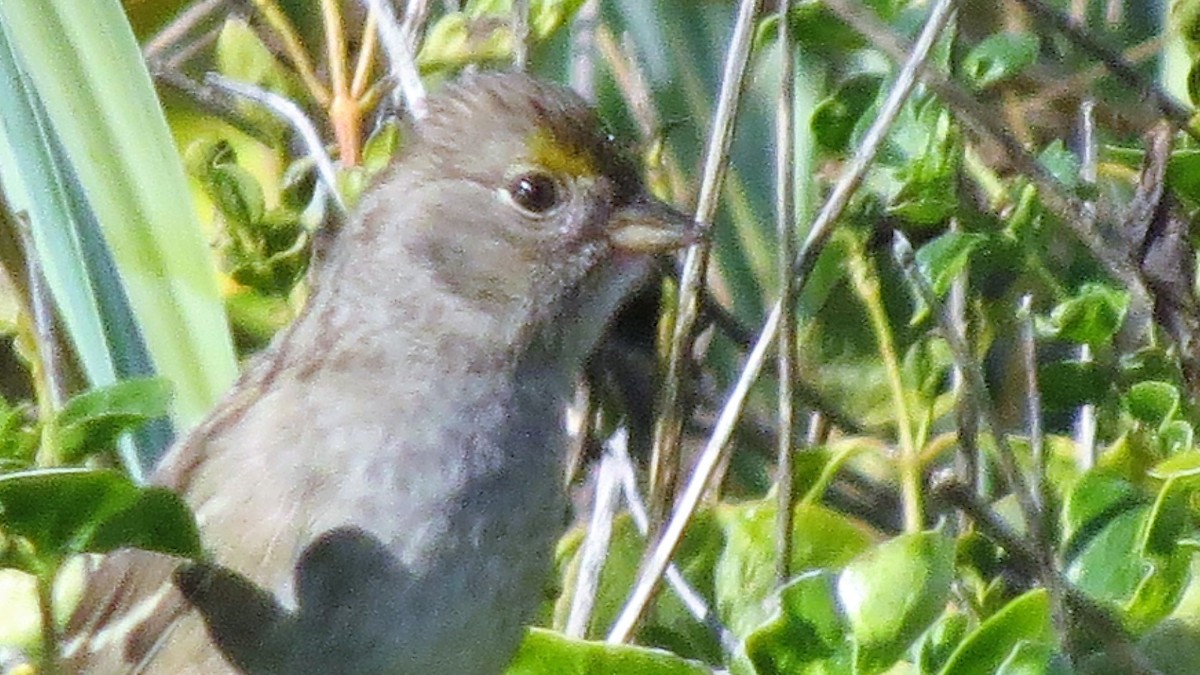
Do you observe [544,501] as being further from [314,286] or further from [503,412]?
[314,286]

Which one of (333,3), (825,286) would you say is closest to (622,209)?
(825,286)

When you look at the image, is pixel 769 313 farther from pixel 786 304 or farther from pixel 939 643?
pixel 939 643

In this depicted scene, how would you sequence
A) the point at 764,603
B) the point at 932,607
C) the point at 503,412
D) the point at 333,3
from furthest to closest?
the point at 333,3 < the point at 503,412 < the point at 764,603 < the point at 932,607

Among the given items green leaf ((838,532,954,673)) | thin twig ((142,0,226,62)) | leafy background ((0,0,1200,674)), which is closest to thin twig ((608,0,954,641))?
leafy background ((0,0,1200,674))

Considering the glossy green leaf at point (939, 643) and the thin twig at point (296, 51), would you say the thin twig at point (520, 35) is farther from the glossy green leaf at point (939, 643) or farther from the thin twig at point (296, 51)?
the glossy green leaf at point (939, 643)

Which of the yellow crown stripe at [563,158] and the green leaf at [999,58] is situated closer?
the green leaf at [999,58]

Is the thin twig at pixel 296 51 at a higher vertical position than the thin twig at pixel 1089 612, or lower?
higher

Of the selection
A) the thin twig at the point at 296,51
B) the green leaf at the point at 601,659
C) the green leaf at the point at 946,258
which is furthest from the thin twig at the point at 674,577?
the thin twig at the point at 296,51

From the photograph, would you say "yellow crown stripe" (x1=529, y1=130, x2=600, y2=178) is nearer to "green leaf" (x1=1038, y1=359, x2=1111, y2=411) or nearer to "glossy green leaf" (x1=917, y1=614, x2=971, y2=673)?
"green leaf" (x1=1038, y1=359, x2=1111, y2=411)
